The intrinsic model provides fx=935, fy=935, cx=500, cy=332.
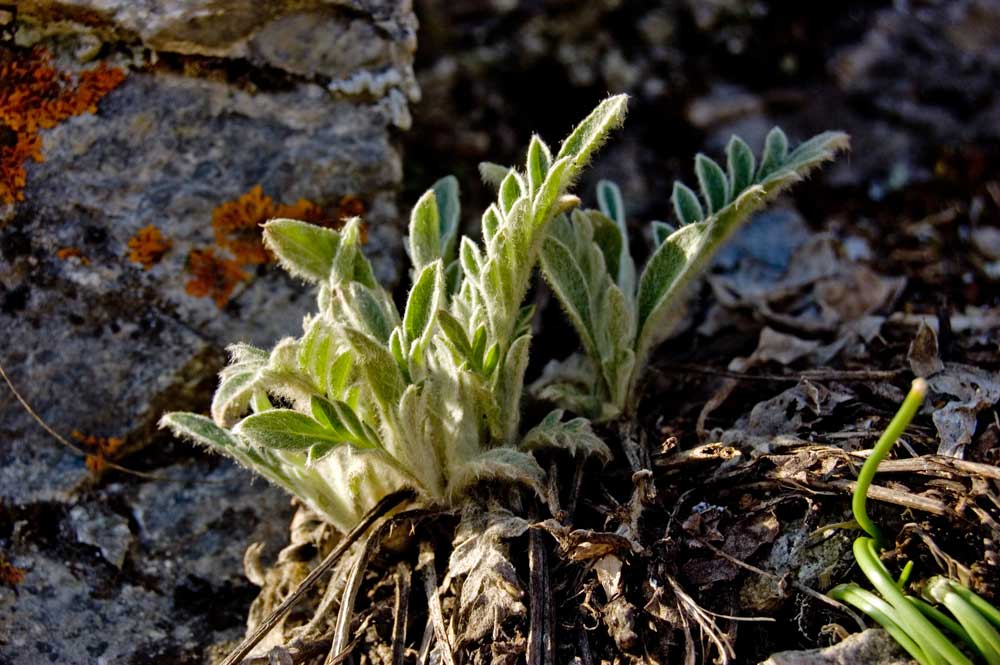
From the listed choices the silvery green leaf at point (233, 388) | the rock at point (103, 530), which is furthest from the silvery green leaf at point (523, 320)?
the rock at point (103, 530)

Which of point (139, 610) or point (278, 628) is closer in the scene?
point (278, 628)

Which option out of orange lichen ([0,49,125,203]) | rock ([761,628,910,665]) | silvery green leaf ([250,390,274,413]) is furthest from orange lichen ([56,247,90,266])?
rock ([761,628,910,665])

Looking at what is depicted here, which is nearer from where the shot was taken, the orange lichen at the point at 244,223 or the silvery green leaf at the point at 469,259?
the silvery green leaf at the point at 469,259

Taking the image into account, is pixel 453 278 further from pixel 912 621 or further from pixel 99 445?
pixel 912 621

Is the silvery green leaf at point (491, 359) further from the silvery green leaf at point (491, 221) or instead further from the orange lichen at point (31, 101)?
the orange lichen at point (31, 101)

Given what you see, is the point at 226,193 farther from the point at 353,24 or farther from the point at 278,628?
the point at 278,628

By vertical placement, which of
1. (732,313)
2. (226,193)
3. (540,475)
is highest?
(226,193)

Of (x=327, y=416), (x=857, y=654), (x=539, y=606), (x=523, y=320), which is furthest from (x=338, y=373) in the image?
(x=857, y=654)

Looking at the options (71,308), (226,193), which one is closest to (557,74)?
(226,193)
